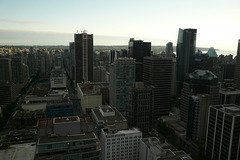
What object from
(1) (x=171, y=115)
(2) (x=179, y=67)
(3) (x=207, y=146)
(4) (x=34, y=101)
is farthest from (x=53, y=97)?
(2) (x=179, y=67)

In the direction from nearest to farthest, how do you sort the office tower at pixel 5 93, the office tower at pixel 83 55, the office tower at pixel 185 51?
the office tower at pixel 5 93
the office tower at pixel 83 55
the office tower at pixel 185 51

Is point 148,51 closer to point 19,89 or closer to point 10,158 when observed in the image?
point 19,89

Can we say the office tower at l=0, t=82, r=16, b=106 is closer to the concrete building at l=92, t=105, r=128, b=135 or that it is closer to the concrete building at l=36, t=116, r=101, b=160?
the concrete building at l=92, t=105, r=128, b=135

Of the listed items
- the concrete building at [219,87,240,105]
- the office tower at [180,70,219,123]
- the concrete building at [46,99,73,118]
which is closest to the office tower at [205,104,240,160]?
the office tower at [180,70,219,123]

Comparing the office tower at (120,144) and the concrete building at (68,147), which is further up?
the concrete building at (68,147)

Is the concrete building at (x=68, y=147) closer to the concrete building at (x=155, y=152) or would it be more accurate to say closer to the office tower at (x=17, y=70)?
the concrete building at (x=155, y=152)

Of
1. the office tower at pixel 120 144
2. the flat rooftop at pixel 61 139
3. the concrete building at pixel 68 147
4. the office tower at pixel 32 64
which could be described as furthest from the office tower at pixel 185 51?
the office tower at pixel 32 64

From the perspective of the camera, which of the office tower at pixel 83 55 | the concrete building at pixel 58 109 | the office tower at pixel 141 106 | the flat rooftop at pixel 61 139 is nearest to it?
the flat rooftop at pixel 61 139
